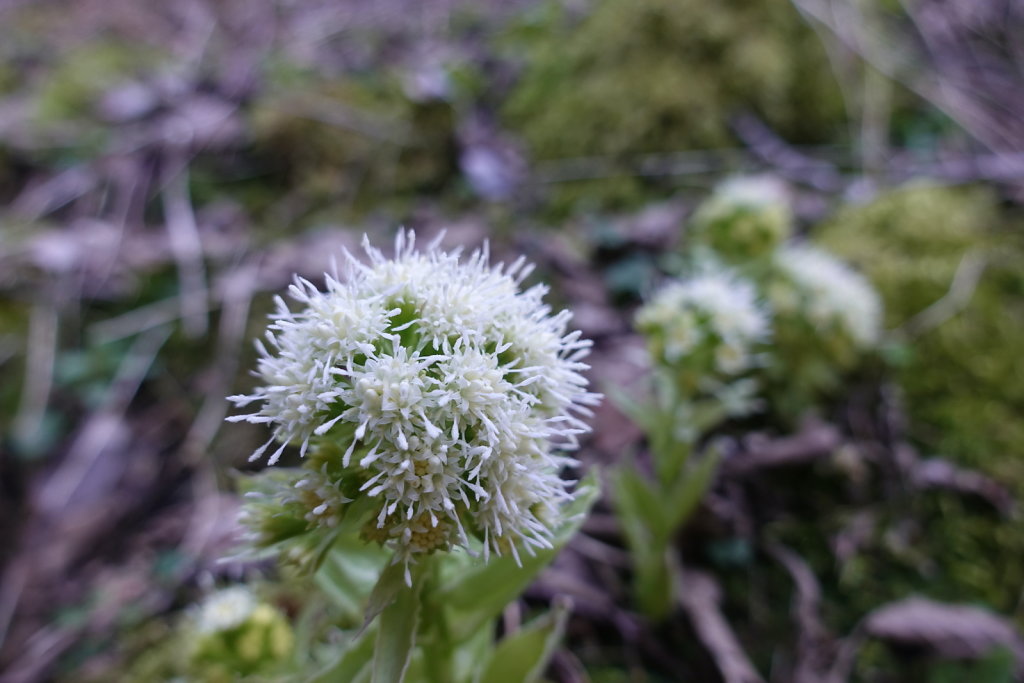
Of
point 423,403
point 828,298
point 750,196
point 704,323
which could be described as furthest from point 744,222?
point 423,403

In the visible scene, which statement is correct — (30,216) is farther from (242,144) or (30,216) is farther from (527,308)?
(527,308)

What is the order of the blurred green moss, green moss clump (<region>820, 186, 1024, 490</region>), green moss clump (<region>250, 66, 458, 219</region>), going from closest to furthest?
green moss clump (<region>820, 186, 1024, 490</region>), green moss clump (<region>250, 66, 458, 219</region>), the blurred green moss

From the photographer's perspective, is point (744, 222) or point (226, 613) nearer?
point (226, 613)

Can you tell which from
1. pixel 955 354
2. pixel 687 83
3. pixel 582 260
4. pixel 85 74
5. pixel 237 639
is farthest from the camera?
pixel 85 74

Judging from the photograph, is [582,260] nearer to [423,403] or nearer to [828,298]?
[828,298]

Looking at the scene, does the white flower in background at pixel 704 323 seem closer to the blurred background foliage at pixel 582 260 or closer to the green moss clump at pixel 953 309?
the blurred background foliage at pixel 582 260

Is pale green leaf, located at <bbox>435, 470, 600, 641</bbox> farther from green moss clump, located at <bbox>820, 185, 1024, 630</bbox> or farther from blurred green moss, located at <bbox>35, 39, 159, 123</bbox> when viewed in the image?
blurred green moss, located at <bbox>35, 39, 159, 123</bbox>

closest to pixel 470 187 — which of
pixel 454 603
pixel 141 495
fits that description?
pixel 141 495

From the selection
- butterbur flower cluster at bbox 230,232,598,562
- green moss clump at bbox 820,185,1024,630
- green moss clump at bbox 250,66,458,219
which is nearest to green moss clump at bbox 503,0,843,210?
green moss clump at bbox 250,66,458,219
